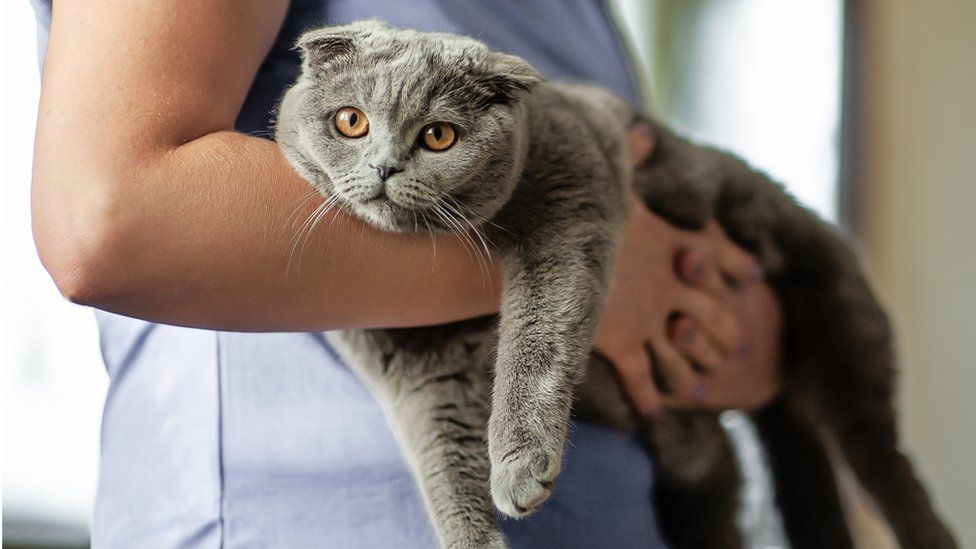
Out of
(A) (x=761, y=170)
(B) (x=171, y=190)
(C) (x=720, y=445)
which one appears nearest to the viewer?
(B) (x=171, y=190)

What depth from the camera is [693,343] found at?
75cm

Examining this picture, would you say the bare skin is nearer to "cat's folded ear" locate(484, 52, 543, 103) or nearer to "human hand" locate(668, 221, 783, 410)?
"cat's folded ear" locate(484, 52, 543, 103)

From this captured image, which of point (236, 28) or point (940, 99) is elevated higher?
point (236, 28)

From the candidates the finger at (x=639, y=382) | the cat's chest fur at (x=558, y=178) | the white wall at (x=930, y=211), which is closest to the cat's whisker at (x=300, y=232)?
the cat's chest fur at (x=558, y=178)

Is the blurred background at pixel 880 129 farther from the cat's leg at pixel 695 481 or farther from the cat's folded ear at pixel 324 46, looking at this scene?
the cat's folded ear at pixel 324 46

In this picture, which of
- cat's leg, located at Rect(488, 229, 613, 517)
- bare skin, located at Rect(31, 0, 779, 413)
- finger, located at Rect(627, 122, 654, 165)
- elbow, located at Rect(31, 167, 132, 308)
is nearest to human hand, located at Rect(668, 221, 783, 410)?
finger, located at Rect(627, 122, 654, 165)

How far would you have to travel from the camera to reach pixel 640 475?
630 millimetres

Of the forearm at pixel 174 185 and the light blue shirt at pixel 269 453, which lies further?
the light blue shirt at pixel 269 453

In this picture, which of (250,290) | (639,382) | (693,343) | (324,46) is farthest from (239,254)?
(693,343)

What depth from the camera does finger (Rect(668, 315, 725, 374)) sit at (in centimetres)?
74

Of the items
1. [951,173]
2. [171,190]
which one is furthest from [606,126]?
[951,173]

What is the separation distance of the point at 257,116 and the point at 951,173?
1.44m

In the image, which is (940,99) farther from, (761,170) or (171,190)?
(171,190)

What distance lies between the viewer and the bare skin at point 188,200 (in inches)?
16.5
